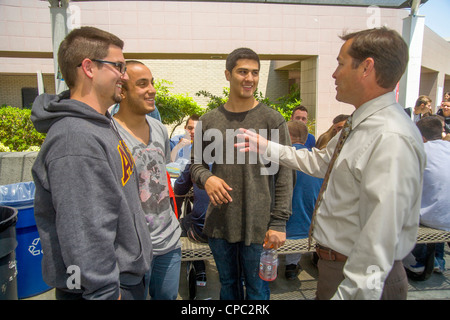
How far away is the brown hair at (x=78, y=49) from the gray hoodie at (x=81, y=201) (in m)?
0.15

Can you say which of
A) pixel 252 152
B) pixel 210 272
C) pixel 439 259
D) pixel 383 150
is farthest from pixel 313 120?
pixel 383 150

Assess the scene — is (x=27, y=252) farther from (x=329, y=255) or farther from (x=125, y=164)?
(x=329, y=255)

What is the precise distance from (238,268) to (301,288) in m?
1.50

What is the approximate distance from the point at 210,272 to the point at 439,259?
2.97 m

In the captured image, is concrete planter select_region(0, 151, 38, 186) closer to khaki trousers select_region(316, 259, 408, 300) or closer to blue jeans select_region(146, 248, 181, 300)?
blue jeans select_region(146, 248, 181, 300)

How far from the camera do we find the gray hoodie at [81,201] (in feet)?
4.20

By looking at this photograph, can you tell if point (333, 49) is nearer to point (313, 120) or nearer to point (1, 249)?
point (313, 120)

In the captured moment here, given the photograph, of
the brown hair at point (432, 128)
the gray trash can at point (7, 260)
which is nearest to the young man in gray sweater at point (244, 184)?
the gray trash can at point (7, 260)

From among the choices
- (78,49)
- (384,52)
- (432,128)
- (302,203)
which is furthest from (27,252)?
(432,128)

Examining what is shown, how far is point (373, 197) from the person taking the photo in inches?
51.4

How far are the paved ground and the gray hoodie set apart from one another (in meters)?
2.21

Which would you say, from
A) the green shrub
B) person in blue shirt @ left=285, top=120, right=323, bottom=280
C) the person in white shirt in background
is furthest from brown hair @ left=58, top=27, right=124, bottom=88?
the green shrub

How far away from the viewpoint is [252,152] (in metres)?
2.22

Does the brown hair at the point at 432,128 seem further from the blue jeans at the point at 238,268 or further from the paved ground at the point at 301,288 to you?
the blue jeans at the point at 238,268
